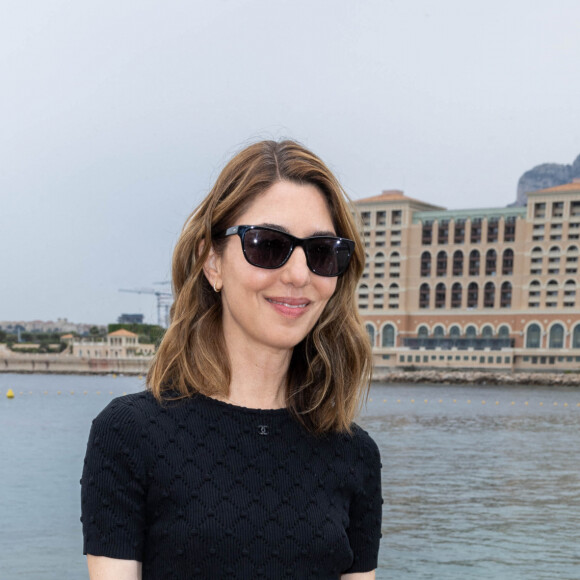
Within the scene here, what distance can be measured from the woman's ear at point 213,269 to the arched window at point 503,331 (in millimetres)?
78083

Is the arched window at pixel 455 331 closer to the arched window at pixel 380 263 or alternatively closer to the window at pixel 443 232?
the window at pixel 443 232

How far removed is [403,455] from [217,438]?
2283cm

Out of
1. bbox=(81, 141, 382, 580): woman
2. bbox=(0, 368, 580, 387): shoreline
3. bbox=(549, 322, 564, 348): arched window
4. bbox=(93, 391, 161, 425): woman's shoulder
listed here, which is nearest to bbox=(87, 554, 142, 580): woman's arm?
bbox=(81, 141, 382, 580): woman

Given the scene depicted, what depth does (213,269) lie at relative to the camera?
5.55 feet

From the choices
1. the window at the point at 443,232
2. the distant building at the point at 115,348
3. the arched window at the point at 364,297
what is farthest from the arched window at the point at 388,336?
the distant building at the point at 115,348

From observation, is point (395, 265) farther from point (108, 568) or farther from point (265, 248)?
point (108, 568)

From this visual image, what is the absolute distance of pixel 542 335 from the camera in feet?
251

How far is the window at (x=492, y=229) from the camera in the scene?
80181 millimetres

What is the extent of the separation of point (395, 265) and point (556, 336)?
16176mm

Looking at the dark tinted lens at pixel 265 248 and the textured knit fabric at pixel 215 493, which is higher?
the dark tinted lens at pixel 265 248

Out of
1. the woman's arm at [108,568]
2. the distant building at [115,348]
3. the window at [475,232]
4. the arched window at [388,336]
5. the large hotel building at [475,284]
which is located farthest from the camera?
the distant building at [115,348]

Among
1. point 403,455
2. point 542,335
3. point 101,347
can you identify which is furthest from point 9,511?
point 101,347

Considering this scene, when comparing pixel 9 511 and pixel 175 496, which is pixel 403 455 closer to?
pixel 9 511

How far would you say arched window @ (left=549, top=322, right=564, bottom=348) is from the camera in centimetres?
7619
